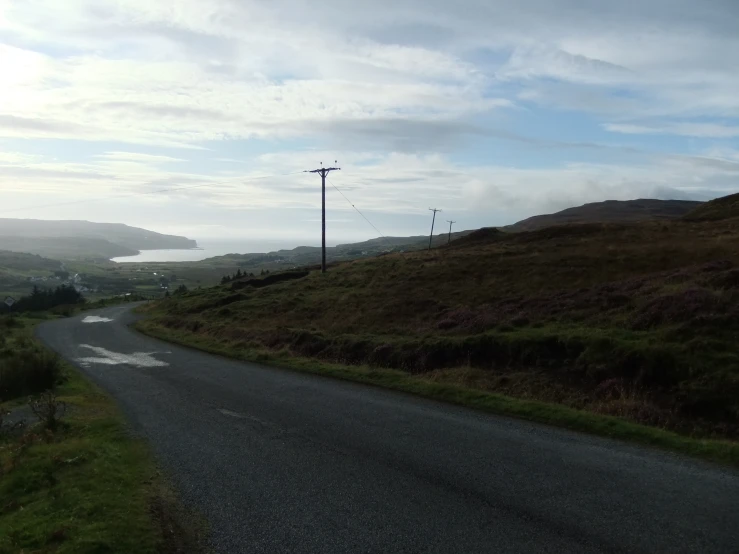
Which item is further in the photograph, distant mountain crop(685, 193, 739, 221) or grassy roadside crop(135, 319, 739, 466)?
distant mountain crop(685, 193, 739, 221)

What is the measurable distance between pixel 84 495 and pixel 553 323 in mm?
14037

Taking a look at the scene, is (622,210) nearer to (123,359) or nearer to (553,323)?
(553,323)

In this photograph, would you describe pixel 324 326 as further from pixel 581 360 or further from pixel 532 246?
pixel 532 246

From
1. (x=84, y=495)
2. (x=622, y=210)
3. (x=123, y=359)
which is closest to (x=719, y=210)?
(x=123, y=359)

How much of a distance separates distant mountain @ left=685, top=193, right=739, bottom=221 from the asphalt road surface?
4823cm

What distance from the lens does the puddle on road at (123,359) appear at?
959 inches

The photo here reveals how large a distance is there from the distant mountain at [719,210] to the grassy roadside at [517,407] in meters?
44.4

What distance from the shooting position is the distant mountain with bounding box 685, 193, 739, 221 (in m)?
52.1

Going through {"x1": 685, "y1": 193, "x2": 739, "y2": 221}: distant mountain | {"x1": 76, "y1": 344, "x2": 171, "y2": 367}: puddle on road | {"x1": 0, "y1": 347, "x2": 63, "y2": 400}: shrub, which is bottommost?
{"x1": 76, "y1": 344, "x2": 171, "y2": 367}: puddle on road

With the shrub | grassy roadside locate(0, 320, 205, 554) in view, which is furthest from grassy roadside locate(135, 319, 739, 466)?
the shrub

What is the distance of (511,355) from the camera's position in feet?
53.5

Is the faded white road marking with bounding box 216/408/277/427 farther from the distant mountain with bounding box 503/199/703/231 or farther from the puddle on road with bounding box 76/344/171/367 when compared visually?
the distant mountain with bounding box 503/199/703/231

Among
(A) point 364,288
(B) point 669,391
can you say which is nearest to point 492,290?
(A) point 364,288

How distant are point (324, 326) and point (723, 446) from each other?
2098 cm
